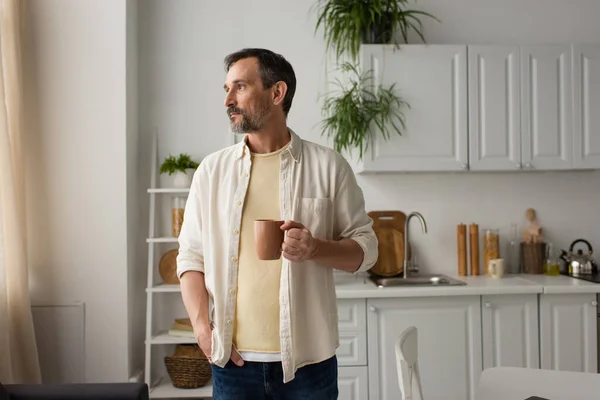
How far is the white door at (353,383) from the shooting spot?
3.04 metres

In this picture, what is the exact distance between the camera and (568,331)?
312cm

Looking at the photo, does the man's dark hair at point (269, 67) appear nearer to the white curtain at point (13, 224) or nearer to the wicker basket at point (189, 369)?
the white curtain at point (13, 224)

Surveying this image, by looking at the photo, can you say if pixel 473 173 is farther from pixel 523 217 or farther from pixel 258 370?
pixel 258 370

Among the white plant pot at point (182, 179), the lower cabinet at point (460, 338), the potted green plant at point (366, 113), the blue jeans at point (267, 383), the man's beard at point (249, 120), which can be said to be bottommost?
the lower cabinet at point (460, 338)

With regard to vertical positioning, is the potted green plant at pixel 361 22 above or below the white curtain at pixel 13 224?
above

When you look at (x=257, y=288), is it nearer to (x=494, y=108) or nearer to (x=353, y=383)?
(x=353, y=383)

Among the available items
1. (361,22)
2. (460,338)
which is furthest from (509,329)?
(361,22)

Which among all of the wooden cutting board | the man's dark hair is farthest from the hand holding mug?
the wooden cutting board

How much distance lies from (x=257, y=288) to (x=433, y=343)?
1733mm

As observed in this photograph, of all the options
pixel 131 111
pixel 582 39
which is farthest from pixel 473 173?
pixel 131 111

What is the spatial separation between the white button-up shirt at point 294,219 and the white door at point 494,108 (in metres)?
1.86

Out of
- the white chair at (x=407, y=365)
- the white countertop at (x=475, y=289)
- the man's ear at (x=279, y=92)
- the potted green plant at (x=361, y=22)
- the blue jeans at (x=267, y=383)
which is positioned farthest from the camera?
the potted green plant at (x=361, y=22)

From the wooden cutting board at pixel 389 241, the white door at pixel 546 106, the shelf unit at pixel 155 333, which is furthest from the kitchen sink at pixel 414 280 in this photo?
the shelf unit at pixel 155 333

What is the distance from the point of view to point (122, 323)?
3166 mm
